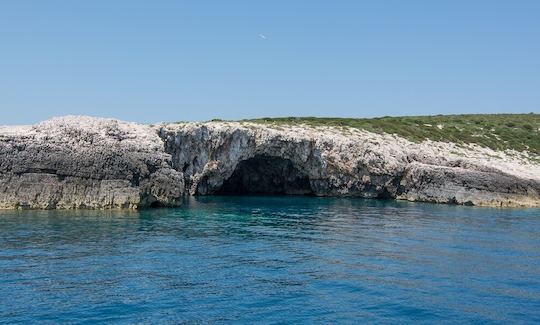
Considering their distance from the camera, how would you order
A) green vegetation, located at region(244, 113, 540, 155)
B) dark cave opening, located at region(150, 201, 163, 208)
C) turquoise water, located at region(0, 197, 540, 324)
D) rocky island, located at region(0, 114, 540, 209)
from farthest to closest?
green vegetation, located at region(244, 113, 540, 155) → dark cave opening, located at region(150, 201, 163, 208) → rocky island, located at region(0, 114, 540, 209) → turquoise water, located at region(0, 197, 540, 324)

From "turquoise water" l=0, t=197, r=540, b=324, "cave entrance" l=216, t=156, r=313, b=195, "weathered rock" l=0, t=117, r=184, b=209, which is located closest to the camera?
"turquoise water" l=0, t=197, r=540, b=324

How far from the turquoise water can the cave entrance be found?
2886cm

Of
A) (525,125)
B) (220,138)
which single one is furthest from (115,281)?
(525,125)

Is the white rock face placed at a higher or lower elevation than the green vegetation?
lower

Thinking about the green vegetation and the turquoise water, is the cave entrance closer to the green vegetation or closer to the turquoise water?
the green vegetation

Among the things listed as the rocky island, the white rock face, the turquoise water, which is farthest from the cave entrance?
the turquoise water

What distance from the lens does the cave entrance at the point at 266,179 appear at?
66875mm

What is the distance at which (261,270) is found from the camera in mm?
21469

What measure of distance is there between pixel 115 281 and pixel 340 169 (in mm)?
45532

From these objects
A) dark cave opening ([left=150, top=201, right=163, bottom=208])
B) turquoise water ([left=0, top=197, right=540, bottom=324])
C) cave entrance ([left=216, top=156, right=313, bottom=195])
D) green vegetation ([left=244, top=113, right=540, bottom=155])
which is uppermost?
green vegetation ([left=244, top=113, right=540, bottom=155])

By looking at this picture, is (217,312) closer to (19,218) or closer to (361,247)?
(361,247)

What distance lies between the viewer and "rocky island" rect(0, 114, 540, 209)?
4116cm

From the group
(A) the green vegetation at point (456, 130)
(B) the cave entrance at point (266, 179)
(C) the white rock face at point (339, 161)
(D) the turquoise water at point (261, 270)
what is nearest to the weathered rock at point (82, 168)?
(D) the turquoise water at point (261, 270)

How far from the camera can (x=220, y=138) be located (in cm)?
6188
